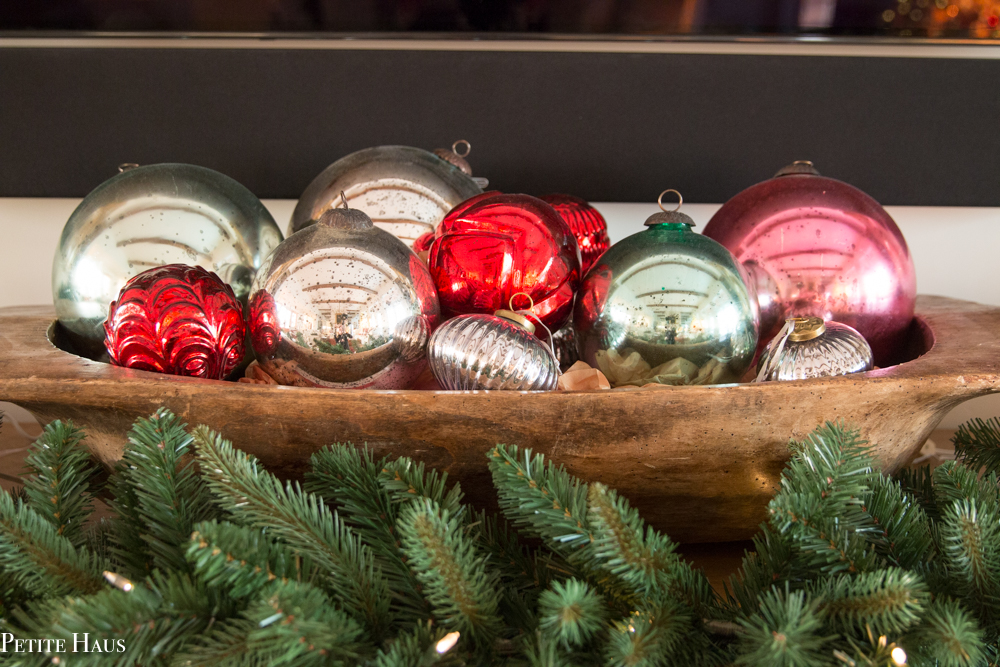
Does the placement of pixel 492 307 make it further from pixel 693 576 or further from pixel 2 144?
pixel 2 144

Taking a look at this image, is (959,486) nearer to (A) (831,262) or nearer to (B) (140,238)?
(A) (831,262)

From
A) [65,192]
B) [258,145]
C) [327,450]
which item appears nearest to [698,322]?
[327,450]

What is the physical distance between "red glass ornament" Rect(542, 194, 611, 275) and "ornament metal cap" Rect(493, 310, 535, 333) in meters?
0.19

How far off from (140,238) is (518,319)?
337 mm

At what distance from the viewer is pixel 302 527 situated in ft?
1.04

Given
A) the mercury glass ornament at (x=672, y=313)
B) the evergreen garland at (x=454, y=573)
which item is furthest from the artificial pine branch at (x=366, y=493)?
the mercury glass ornament at (x=672, y=313)

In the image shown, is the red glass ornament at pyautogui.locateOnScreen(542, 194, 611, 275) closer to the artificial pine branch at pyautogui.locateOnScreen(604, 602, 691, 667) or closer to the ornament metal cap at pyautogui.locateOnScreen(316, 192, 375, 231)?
the ornament metal cap at pyautogui.locateOnScreen(316, 192, 375, 231)

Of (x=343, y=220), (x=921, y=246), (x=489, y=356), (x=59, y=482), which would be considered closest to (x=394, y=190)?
(x=343, y=220)

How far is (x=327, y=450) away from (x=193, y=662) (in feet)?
0.41

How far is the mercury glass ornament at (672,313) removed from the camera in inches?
19.1

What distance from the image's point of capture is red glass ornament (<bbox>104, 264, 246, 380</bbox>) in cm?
47

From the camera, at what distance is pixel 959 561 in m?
0.32

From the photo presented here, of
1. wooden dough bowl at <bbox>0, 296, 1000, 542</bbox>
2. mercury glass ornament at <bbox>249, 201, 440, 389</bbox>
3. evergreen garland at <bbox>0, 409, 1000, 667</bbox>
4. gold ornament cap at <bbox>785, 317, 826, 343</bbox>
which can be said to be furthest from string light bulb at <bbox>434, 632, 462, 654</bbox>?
gold ornament cap at <bbox>785, 317, 826, 343</bbox>

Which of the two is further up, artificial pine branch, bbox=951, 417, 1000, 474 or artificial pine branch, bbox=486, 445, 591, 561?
artificial pine branch, bbox=951, 417, 1000, 474
